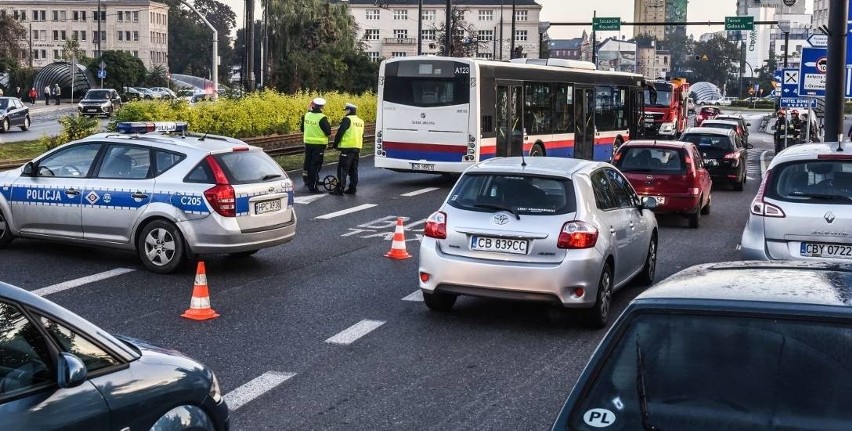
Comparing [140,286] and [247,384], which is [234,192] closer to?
[140,286]

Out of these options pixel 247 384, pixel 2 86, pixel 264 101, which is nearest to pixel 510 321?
pixel 247 384

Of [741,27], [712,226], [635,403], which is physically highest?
[741,27]

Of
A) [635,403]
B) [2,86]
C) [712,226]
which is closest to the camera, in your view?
[635,403]

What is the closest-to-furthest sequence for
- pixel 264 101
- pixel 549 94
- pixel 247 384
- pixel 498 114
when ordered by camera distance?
pixel 247 384, pixel 498 114, pixel 549 94, pixel 264 101

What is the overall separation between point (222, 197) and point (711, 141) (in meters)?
17.3

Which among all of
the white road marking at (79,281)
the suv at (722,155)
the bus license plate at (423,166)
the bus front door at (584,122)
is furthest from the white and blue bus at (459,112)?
the white road marking at (79,281)

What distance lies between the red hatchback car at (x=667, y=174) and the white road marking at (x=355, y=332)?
9.44 m

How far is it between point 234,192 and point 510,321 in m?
3.68

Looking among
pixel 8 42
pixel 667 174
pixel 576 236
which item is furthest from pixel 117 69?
pixel 576 236

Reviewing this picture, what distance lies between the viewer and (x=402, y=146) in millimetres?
25281

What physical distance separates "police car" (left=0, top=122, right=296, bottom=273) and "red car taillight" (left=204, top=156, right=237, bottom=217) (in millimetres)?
11

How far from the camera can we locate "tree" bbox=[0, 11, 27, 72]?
87375mm

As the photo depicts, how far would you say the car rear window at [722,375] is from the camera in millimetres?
3641

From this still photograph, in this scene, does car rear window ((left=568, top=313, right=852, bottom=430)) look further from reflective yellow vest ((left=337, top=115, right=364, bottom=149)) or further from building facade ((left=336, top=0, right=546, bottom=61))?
building facade ((left=336, top=0, right=546, bottom=61))
